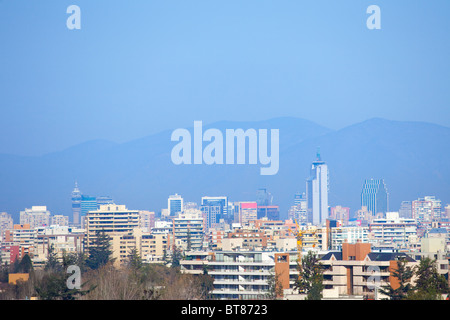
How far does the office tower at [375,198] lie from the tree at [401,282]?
242ft

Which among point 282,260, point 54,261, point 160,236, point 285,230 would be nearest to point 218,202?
point 285,230

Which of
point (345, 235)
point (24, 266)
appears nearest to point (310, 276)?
point (24, 266)

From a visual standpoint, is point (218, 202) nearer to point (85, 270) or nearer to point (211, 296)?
point (85, 270)

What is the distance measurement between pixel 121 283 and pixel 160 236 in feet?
89.1

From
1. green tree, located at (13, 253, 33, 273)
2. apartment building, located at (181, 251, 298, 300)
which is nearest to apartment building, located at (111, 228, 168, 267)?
green tree, located at (13, 253, 33, 273)

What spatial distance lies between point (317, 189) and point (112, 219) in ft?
159

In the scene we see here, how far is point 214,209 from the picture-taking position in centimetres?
7381

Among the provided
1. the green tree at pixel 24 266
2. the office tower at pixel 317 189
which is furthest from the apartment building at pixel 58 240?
the office tower at pixel 317 189

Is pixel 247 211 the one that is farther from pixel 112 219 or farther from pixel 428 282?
pixel 428 282

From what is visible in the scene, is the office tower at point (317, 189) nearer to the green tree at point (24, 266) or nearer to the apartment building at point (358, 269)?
the green tree at point (24, 266)

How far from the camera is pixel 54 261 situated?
86.9 feet

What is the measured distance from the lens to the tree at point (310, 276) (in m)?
16.8

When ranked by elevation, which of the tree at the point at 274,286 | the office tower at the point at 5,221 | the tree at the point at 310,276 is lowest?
the tree at the point at 274,286

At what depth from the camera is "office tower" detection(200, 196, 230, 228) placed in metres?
72.2
